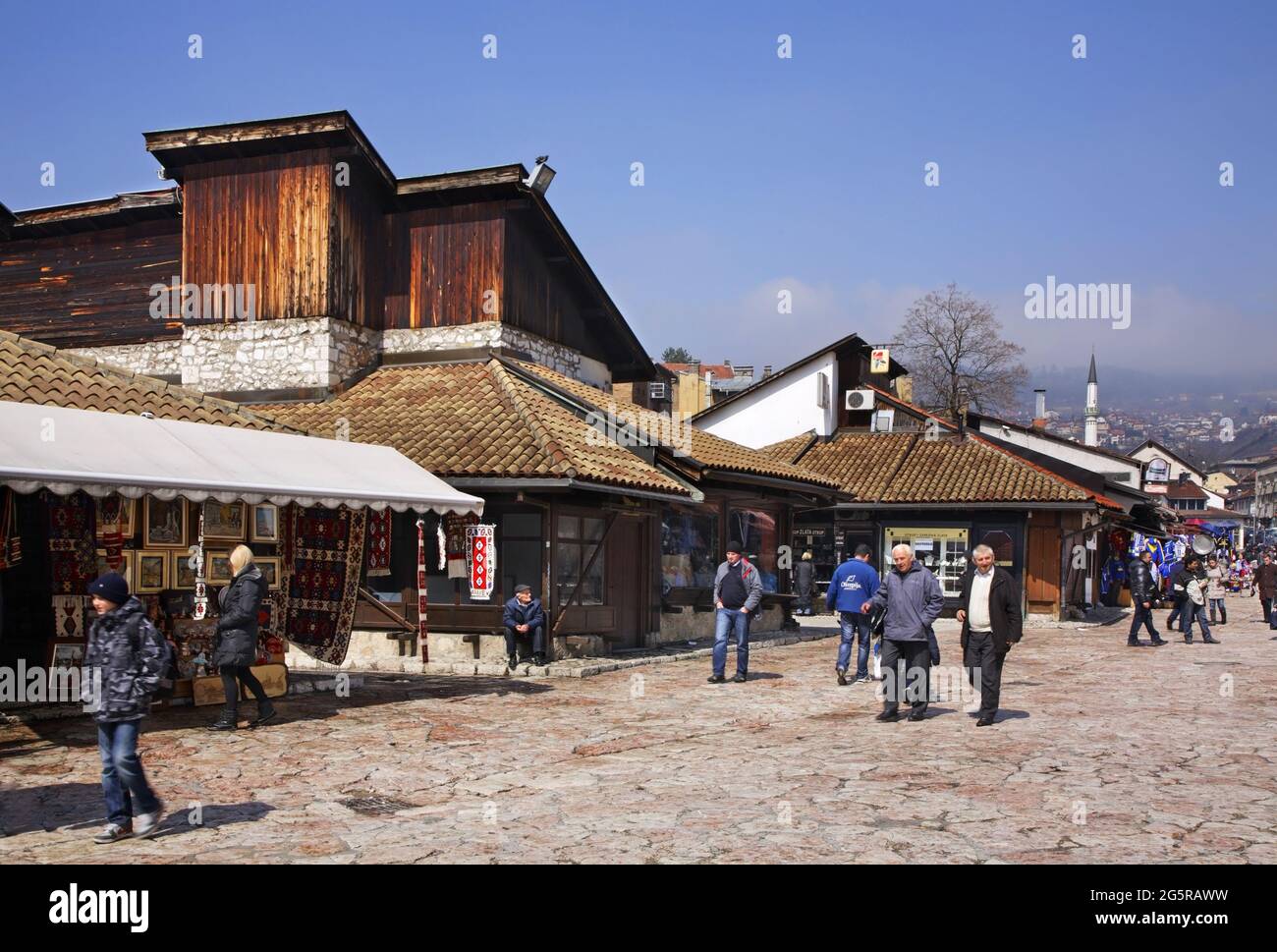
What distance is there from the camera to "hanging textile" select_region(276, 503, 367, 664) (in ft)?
49.1

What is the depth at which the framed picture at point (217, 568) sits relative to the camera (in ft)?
46.4

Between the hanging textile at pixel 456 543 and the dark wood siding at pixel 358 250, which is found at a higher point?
the dark wood siding at pixel 358 250

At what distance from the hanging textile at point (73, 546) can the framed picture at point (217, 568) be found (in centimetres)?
158

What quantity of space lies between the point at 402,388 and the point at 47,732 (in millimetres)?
11175

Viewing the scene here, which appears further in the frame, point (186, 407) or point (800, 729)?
point (186, 407)

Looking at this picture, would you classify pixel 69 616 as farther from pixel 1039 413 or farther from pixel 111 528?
pixel 1039 413

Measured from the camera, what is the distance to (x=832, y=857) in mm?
6949

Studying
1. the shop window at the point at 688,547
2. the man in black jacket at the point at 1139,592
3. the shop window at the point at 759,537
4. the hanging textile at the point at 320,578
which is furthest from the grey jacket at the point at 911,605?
the shop window at the point at 759,537

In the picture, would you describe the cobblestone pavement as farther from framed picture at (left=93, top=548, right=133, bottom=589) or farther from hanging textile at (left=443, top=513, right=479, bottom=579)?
hanging textile at (left=443, top=513, right=479, bottom=579)

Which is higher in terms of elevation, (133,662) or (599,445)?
(599,445)

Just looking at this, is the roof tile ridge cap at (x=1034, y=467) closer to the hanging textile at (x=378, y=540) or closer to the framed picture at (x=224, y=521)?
the hanging textile at (x=378, y=540)
